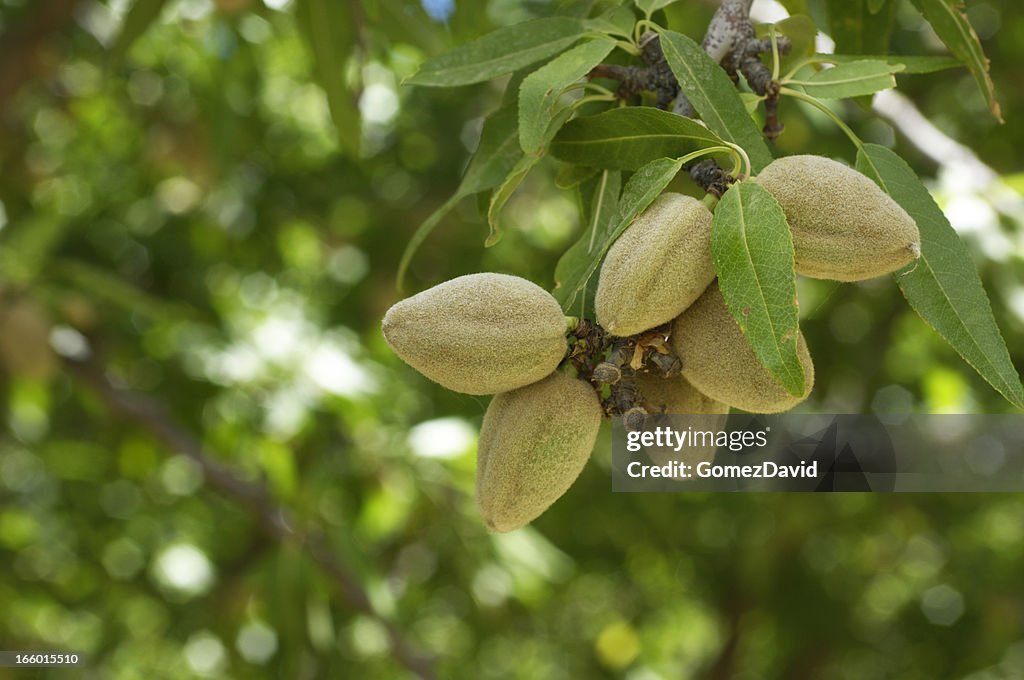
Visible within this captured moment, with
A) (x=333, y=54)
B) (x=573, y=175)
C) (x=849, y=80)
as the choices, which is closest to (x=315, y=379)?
(x=333, y=54)

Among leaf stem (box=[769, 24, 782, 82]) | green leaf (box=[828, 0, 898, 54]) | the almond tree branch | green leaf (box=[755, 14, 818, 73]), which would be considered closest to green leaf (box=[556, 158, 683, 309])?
leaf stem (box=[769, 24, 782, 82])

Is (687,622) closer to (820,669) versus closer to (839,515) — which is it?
(820,669)

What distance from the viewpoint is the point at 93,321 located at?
3518 millimetres

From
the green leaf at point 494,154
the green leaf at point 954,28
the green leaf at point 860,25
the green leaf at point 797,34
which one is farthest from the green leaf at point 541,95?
the green leaf at point 860,25

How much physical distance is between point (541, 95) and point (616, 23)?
219 millimetres

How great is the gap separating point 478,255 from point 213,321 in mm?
946

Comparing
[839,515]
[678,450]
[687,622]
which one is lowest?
[687,622]

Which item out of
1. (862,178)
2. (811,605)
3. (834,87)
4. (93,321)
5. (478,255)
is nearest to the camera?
(862,178)

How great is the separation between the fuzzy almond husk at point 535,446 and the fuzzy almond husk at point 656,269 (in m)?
0.09

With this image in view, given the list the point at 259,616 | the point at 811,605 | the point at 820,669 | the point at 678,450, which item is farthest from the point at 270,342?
the point at 820,669

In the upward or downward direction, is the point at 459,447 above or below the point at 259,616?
above

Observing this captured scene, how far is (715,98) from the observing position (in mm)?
1088

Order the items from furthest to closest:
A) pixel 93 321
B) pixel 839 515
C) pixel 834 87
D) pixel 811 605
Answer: pixel 811 605
pixel 839 515
pixel 93 321
pixel 834 87

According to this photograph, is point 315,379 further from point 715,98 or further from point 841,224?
point 841,224
